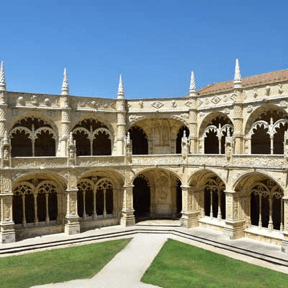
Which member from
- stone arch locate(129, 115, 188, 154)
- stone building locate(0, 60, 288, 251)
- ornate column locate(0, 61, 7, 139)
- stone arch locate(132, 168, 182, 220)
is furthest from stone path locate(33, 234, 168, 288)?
ornate column locate(0, 61, 7, 139)

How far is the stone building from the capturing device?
23656 millimetres

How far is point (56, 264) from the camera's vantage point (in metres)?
19.6

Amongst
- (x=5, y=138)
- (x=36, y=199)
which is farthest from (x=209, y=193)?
(x=5, y=138)

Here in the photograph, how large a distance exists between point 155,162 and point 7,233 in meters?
12.6

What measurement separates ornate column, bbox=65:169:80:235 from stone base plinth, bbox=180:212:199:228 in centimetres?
866

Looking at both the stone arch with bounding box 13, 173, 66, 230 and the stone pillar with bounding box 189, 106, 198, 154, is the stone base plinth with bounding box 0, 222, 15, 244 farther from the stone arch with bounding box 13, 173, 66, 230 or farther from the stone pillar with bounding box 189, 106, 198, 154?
the stone pillar with bounding box 189, 106, 198, 154

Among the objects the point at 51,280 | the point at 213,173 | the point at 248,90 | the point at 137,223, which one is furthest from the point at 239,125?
the point at 51,280

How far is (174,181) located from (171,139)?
395 centimetres

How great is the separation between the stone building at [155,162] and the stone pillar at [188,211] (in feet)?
0.34

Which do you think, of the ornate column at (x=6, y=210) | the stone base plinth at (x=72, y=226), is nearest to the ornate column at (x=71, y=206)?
the stone base plinth at (x=72, y=226)

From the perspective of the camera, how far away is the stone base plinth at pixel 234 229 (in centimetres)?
2366

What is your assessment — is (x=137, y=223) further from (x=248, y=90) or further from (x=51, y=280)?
(x=248, y=90)

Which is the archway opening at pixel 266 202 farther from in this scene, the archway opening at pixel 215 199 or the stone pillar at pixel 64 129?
the stone pillar at pixel 64 129

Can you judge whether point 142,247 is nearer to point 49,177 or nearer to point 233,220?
point 233,220
